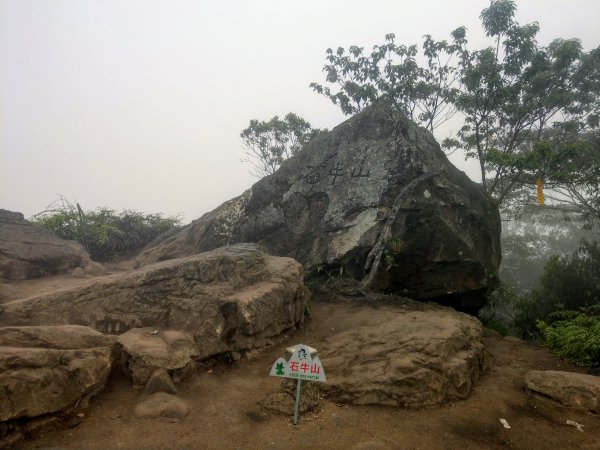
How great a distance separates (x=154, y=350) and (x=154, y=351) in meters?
0.03

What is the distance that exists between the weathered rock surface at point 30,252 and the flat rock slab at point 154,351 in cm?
497

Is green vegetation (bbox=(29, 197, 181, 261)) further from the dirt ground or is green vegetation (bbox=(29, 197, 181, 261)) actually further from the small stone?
the dirt ground

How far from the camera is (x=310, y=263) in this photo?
35.7ft

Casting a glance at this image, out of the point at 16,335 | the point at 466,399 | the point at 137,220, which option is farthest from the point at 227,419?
the point at 137,220

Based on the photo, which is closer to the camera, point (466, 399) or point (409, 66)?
point (466, 399)

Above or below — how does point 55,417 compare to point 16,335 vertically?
below

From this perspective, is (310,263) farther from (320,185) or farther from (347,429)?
(347,429)

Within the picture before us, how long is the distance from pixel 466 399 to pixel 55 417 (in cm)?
569

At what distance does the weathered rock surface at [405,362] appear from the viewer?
5621mm

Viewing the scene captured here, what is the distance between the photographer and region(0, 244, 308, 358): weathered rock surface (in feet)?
22.6

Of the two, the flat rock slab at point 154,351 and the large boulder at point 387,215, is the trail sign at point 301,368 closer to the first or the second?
the flat rock slab at point 154,351

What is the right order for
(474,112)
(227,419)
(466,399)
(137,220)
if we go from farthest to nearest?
(137,220)
(474,112)
(466,399)
(227,419)

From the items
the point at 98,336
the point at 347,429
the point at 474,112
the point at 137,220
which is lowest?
the point at 347,429

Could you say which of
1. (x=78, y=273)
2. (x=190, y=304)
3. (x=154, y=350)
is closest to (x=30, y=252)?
(x=78, y=273)
